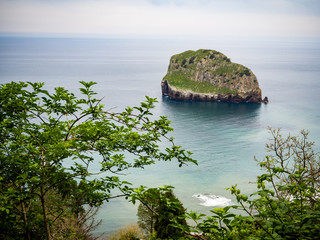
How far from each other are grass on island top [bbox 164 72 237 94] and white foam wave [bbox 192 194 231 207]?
269 feet

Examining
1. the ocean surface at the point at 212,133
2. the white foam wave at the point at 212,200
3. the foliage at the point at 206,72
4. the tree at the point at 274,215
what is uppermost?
the foliage at the point at 206,72

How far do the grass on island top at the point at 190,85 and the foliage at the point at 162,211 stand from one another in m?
98.1

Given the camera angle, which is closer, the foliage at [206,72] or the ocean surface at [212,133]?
the ocean surface at [212,133]

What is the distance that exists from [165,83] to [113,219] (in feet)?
318

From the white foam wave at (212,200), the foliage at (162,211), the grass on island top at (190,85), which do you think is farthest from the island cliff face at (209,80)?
the foliage at (162,211)

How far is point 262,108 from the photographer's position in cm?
11531

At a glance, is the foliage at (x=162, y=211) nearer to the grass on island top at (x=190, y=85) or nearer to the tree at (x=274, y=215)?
the tree at (x=274, y=215)

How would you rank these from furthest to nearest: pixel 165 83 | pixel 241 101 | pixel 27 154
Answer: pixel 165 83, pixel 241 101, pixel 27 154

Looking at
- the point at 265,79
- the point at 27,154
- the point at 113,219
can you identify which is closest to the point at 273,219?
the point at 27,154

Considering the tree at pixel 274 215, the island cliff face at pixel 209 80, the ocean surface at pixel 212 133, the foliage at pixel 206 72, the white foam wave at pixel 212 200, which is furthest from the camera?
the foliage at pixel 206 72

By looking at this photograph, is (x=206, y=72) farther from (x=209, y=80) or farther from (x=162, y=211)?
(x=162, y=211)

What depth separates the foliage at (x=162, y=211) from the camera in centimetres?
693

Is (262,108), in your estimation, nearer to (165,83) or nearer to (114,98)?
(165,83)

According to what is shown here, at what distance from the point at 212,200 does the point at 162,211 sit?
4612 centimetres
